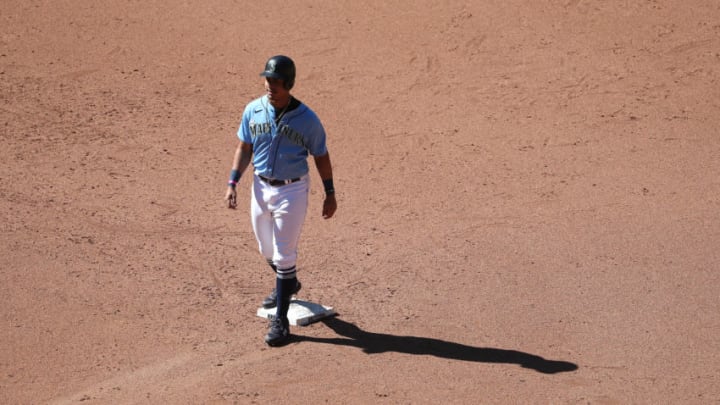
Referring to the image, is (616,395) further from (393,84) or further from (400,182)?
(393,84)

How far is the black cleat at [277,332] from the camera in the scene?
284 inches

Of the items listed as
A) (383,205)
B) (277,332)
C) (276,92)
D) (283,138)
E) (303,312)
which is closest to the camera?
(276,92)

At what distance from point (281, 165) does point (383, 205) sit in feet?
11.2

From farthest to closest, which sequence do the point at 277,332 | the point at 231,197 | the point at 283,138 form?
the point at 231,197, the point at 277,332, the point at 283,138

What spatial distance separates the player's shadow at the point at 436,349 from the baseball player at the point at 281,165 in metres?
0.53

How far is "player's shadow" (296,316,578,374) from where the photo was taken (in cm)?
702

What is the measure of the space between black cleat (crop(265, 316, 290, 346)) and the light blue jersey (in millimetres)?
1164

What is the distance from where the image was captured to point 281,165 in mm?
7047

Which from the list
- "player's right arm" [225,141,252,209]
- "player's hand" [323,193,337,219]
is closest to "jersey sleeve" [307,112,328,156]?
"player's hand" [323,193,337,219]

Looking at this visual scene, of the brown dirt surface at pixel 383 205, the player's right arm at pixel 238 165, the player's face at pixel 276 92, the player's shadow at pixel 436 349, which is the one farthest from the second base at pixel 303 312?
the player's face at pixel 276 92

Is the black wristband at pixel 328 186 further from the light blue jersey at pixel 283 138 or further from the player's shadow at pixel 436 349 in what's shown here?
the player's shadow at pixel 436 349

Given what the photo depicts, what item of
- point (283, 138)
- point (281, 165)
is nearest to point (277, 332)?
point (281, 165)

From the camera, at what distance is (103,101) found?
1247 cm

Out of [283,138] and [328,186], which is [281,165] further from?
[328,186]
